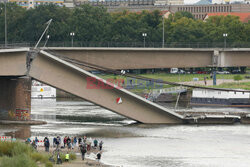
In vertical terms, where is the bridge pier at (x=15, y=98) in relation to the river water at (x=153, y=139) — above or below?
above

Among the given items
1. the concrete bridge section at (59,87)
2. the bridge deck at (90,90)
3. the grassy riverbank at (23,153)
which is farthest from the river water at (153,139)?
the grassy riverbank at (23,153)

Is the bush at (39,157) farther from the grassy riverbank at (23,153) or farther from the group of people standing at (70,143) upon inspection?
the group of people standing at (70,143)

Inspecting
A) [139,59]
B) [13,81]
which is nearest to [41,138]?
[13,81]

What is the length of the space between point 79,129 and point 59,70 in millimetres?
6639

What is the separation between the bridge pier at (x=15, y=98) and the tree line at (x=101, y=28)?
2703 inches

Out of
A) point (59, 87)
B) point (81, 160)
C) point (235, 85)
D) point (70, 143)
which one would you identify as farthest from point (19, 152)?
point (235, 85)

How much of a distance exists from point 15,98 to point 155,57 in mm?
25391

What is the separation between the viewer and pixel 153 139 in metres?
69.9

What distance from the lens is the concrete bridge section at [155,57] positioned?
92.1 metres

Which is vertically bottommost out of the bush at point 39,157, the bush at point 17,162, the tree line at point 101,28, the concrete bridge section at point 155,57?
the bush at point 39,157

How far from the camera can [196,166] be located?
56.2 metres

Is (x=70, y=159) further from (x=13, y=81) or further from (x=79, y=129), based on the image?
(x=13, y=81)

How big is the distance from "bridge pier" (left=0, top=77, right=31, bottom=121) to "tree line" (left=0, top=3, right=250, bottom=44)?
2703 inches

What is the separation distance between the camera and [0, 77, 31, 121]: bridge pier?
79250 mm
